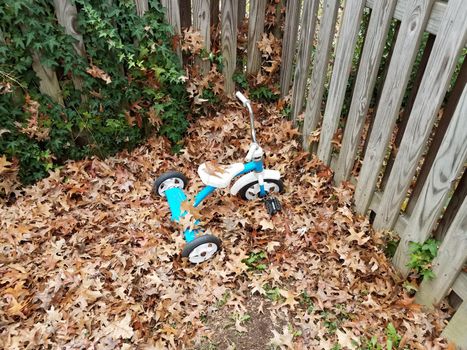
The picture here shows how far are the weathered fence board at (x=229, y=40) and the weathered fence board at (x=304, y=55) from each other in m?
0.79

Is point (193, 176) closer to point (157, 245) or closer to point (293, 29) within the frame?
point (157, 245)

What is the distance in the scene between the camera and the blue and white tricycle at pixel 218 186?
3047mm

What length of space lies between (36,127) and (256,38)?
8.40 feet

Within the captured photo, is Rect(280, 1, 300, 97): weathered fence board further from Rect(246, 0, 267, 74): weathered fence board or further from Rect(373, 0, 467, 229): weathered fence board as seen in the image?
Rect(373, 0, 467, 229): weathered fence board

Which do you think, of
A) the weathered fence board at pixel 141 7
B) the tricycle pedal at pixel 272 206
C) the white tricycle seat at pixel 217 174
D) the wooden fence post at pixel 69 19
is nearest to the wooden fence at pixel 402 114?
the weathered fence board at pixel 141 7

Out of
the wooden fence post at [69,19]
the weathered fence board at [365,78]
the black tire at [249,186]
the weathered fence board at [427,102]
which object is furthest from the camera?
the black tire at [249,186]

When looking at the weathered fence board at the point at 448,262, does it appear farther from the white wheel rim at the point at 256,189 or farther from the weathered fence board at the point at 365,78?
the white wheel rim at the point at 256,189

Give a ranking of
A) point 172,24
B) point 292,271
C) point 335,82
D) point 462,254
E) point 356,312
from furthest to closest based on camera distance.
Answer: point 172,24, point 335,82, point 292,271, point 356,312, point 462,254

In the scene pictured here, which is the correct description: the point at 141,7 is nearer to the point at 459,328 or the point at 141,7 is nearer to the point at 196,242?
the point at 196,242

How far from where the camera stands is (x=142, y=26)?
3547mm

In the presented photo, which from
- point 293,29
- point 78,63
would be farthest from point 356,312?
point 78,63

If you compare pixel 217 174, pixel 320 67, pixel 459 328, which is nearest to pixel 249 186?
pixel 217 174

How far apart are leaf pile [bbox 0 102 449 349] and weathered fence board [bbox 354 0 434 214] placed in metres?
0.29

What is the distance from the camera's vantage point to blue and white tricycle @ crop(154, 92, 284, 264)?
3.05m
